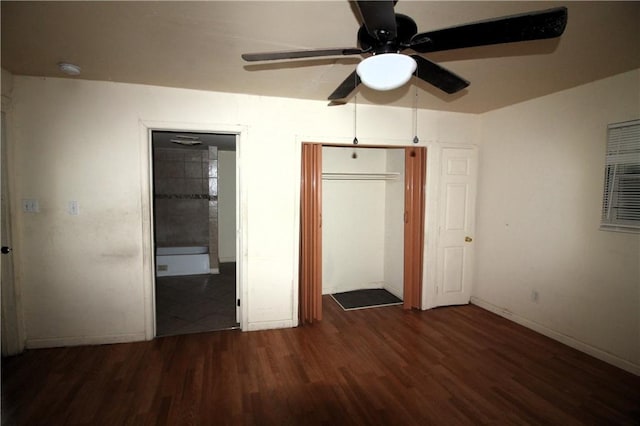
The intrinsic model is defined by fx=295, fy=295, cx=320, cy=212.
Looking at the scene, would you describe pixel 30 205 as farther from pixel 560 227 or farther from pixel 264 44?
pixel 560 227

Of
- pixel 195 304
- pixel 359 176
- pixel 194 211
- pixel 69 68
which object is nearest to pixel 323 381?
pixel 195 304

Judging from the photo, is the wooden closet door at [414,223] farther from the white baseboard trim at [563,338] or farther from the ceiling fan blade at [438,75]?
the ceiling fan blade at [438,75]

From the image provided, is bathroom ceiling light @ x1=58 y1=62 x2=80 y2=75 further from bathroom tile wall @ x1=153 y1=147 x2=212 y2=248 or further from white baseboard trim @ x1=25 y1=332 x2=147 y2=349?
bathroom tile wall @ x1=153 y1=147 x2=212 y2=248

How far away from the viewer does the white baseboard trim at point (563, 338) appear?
7.76 feet

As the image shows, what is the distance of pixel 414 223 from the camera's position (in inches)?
140

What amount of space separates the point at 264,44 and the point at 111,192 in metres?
1.93

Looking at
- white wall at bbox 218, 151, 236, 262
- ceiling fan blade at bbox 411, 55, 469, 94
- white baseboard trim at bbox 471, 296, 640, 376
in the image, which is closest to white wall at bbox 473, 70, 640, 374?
white baseboard trim at bbox 471, 296, 640, 376

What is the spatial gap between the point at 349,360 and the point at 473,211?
241 centimetres

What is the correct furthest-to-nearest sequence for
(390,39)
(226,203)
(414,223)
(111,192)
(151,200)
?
1. (226,203)
2. (414,223)
3. (151,200)
4. (111,192)
5. (390,39)

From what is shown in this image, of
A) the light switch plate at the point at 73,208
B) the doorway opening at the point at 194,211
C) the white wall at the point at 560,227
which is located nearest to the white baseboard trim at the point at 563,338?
the white wall at the point at 560,227

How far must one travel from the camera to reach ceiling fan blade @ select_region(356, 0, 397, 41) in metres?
1.07

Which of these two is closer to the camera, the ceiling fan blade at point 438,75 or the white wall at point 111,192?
the ceiling fan blade at point 438,75

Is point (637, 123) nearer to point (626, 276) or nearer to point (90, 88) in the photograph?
point (626, 276)

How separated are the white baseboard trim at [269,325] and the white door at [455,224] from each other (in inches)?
72.4
